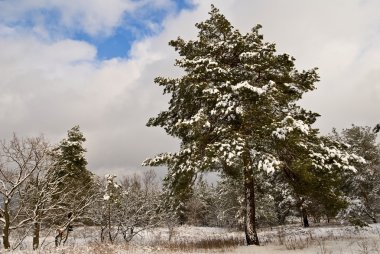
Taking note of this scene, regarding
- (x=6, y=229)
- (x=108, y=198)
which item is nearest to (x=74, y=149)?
(x=108, y=198)

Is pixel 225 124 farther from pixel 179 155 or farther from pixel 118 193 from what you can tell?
pixel 118 193

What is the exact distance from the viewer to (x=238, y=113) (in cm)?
1398

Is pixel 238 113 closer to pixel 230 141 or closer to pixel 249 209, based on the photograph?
pixel 230 141

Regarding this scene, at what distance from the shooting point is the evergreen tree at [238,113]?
13227mm

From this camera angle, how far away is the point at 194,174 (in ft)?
48.0

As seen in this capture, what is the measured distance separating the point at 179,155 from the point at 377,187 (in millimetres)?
27639

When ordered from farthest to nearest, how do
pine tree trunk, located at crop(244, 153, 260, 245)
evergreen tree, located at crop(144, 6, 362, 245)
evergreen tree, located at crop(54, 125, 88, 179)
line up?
evergreen tree, located at crop(54, 125, 88, 179) → pine tree trunk, located at crop(244, 153, 260, 245) → evergreen tree, located at crop(144, 6, 362, 245)

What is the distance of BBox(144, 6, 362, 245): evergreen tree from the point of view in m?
13.2

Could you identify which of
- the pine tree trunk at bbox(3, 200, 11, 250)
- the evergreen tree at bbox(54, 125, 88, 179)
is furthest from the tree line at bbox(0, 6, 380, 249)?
the evergreen tree at bbox(54, 125, 88, 179)

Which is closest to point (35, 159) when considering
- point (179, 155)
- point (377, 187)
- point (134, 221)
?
→ point (179, 155)

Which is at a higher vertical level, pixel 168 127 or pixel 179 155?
pixel 168 127

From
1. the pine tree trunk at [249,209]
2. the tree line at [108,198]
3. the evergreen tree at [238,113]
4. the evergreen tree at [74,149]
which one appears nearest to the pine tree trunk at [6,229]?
the tree line at [108,198]

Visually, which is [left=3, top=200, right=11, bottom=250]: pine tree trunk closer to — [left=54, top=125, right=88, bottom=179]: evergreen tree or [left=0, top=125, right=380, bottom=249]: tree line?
[left=0, top=125, right=380, bottom=249]: tree line

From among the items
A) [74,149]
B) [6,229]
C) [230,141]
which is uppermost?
[74,149]
